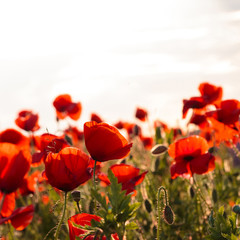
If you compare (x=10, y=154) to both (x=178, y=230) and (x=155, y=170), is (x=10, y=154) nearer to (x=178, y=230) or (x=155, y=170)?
(x=178, y=230)

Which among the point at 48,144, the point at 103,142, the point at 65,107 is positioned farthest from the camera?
the point at 65,107

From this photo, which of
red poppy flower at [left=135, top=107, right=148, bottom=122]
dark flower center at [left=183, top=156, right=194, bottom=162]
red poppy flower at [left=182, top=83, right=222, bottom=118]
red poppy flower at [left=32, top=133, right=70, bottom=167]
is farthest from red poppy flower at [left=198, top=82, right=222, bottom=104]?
red poppy flower at [left=135, top=107, right=148, bottom=122]

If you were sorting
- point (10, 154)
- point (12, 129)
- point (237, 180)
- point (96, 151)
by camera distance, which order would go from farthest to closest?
point (237, 180)
point (12, 129)
point (96, 151)
point (10, 154)

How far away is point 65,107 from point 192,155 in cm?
124

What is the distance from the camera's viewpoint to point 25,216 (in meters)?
1.54

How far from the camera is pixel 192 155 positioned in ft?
7.37

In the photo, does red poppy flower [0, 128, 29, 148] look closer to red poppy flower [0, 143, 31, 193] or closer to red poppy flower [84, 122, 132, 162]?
red poppy flower [84, 122, 132, 162]

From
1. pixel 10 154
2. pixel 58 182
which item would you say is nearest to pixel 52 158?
pixel 58 182

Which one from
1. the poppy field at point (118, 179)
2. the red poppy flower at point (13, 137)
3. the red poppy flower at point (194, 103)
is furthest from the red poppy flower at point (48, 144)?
the red poppy flower at point (194, 103)

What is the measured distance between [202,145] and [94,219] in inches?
41.1

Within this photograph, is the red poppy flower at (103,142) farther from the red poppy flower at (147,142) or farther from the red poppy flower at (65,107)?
the red poppy flower at (147,142)

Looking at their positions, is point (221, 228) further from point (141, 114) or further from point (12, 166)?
point (141, 114)

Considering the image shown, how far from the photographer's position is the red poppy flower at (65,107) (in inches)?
124

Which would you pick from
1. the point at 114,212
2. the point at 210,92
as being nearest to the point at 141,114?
the point at 210,92
